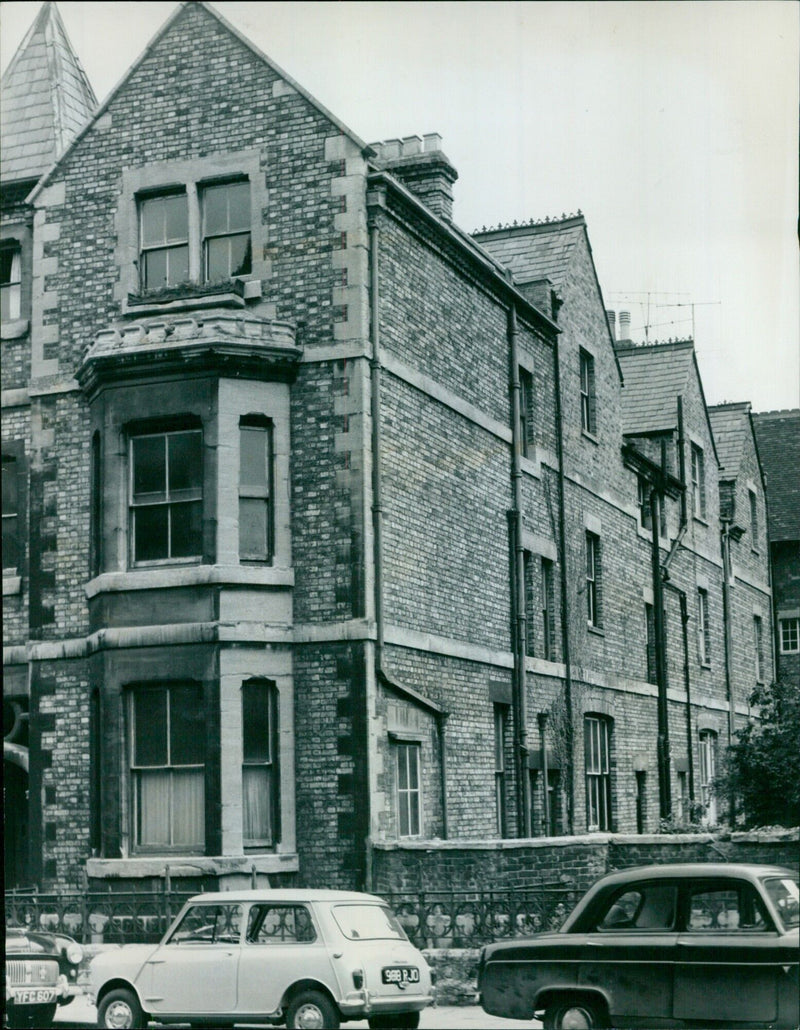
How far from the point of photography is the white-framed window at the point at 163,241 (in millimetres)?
7309

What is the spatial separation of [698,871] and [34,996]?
327 cm

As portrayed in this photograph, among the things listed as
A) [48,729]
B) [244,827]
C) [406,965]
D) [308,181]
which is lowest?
[406,965]

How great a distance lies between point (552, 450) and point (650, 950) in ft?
8.73

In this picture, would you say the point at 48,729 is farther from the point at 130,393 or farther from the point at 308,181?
the point at 308,181

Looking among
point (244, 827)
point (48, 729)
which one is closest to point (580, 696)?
point (244, 827)

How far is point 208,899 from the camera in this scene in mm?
6797

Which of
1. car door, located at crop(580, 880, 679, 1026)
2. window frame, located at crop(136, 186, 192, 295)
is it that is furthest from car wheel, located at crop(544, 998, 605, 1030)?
window frame, located at crop(136, 186, 192, 295)

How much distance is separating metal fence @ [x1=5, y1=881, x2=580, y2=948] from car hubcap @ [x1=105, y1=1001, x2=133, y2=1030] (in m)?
0.37

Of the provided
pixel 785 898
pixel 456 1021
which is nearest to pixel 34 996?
pixel 456 1021

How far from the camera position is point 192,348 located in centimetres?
738

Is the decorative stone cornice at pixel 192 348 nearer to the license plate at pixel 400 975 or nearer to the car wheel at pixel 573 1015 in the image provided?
the license plate at pixel 400 975

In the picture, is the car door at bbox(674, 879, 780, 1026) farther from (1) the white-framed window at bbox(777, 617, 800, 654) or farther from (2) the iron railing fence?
(1) the white-framed window at bbox(777, 617, 800, 654)

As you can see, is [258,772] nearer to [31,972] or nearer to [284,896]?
[284,896]

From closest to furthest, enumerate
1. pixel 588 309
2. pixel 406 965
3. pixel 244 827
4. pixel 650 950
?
pixel 650 950 → pixel 406 965 → pixel 244 827 → pixel 588 309
